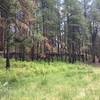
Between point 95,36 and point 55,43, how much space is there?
13.0 meters

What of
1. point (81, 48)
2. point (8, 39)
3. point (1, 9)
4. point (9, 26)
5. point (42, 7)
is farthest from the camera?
point (81, 48)

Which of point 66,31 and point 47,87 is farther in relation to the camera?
point 66,31

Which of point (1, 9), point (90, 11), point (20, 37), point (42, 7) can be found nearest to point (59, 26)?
point (42, 7)

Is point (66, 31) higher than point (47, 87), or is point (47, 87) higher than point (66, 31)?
point (66, 31)

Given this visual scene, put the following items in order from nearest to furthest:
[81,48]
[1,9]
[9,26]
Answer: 1. [1,9]
2. [9,26]
3. [81,48]

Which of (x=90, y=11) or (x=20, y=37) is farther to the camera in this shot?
(x=90, y=11)

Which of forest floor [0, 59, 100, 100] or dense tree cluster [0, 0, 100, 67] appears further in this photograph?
dense tree cluster [0, 0, 100, 67]

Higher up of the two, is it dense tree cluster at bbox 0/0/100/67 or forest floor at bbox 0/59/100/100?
dense tree cluster at bbox 0/0/100/67

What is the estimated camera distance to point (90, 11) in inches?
2472

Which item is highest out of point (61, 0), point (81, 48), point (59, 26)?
point (61, 0)

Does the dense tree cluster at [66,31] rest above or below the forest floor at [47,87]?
above

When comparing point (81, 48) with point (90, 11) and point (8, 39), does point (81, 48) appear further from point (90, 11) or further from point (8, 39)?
point (8, 39)

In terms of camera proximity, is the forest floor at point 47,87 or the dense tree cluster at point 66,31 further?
the dense tree cluster at point 66,31

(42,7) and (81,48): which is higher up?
(42,7)
